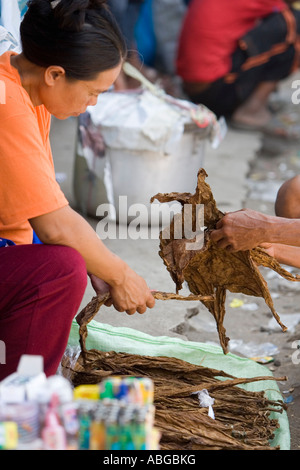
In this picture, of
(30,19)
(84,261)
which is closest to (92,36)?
(30,19)

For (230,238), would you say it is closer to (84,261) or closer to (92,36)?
(84,261)

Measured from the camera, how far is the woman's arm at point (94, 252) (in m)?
1.81

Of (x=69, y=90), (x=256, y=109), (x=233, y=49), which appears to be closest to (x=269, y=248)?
(x=69, y=90)

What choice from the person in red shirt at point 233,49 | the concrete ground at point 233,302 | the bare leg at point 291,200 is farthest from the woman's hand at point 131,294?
the person in red shirt at point 233,49

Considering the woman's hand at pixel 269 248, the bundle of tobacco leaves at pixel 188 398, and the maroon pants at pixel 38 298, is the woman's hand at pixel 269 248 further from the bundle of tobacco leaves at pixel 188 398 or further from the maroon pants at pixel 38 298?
the maroon pants at pixel 38 298

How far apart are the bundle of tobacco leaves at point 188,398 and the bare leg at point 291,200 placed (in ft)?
2.49

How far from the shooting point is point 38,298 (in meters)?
1.84

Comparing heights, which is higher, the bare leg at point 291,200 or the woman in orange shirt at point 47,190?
the woman in orange shirt at point 47,190

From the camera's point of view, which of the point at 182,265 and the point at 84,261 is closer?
the point at 84,261

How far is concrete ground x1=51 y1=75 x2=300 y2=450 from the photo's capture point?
9.59ft

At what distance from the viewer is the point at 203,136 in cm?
411

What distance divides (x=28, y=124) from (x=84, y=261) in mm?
421

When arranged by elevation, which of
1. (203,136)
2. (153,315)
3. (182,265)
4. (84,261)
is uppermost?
(84,261)

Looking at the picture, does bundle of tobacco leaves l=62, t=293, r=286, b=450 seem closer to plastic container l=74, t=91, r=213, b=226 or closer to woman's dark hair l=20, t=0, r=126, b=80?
woman's dark hair l=20, t=0, r=126, b=80
